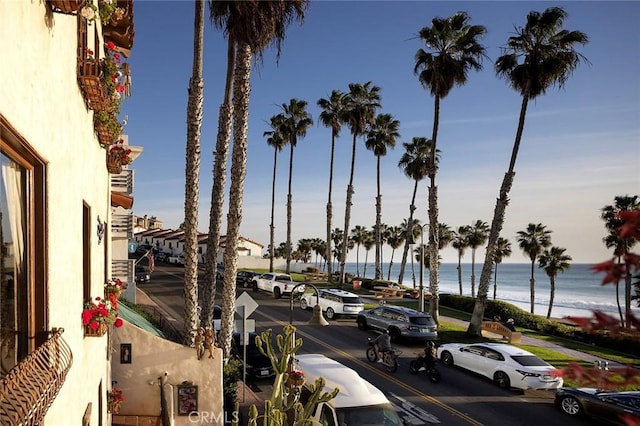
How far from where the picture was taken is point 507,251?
230 ft

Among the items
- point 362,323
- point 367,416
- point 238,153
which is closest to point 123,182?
point 238,153

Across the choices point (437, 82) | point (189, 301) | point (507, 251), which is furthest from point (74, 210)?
point (507, 251)

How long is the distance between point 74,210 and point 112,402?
24.1 ft

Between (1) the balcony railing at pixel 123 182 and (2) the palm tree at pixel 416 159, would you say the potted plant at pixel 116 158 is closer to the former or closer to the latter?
(1) the balcony railing at pixel 123 182

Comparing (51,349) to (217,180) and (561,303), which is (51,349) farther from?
(561,303)

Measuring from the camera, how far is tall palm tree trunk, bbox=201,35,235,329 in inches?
664

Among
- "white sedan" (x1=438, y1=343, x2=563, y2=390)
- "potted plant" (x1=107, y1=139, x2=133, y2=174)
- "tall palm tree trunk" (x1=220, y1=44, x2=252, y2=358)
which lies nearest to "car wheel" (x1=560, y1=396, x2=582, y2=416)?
"white sedan" (x1=438, y1=343, x2=563, y2=390)

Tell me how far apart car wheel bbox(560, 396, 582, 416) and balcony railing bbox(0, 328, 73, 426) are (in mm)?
16304

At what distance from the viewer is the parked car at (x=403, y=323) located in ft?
81.4

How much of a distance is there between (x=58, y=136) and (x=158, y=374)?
9955 mm

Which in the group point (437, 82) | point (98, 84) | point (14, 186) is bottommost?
point (14, 186)

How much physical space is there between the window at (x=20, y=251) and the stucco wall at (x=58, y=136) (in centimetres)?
11

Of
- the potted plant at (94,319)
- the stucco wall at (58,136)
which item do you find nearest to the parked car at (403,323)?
the stucco wall at (58,136)

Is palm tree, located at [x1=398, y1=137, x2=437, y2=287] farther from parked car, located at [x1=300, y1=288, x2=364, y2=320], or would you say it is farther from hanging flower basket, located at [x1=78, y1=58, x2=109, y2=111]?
hanging flower basket, located at [x1=78, y1=58, x2=109, y2=111]
